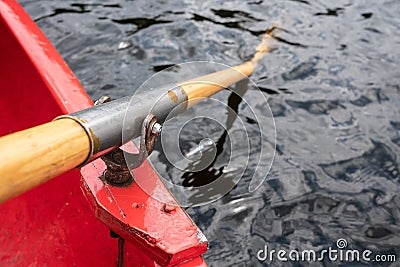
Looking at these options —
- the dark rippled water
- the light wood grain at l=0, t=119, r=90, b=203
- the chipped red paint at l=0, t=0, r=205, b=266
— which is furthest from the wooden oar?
the dark rippled water

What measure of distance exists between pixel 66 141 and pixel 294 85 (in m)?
2.71

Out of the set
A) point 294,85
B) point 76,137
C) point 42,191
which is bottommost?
point 294,85

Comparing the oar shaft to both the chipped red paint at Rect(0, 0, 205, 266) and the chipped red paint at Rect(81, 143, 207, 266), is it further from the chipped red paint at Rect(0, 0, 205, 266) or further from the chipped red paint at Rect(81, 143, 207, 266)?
the chipped red paint at Rect(0, 0, 205, 266)

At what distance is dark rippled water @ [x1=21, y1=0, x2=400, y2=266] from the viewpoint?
2.51m

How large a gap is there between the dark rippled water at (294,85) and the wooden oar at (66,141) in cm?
129

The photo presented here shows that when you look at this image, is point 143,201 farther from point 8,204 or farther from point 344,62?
point 344,62

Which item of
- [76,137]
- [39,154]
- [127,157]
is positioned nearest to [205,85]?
[127,157]

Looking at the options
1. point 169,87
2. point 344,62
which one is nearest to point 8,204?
point 169,87

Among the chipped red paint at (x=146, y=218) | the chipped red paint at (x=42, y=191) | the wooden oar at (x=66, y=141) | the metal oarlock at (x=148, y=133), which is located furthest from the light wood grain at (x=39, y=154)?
the chipped red paint at (x=42, y=191)

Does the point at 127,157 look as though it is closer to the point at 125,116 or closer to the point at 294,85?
the point at 125,116

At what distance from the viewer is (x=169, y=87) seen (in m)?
1.38

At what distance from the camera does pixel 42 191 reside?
2.27 metres

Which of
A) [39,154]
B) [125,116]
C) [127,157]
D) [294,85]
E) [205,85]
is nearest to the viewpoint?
[39,154]

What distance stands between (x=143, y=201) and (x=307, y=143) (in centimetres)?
177
